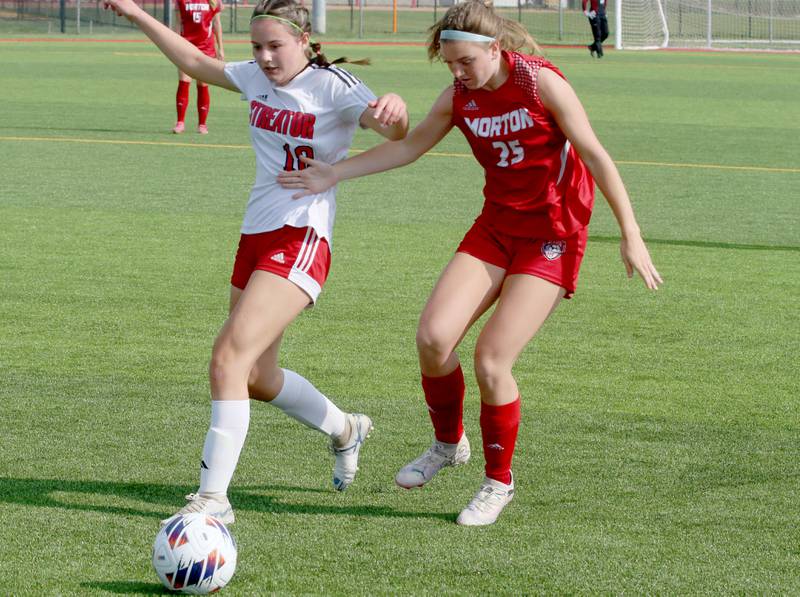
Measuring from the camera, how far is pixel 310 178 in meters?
5.17

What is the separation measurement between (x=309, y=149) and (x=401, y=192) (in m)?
8.52

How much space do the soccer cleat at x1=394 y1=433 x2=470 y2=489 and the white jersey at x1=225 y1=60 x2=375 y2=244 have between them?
0.95m

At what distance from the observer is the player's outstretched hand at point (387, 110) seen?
16.9 ft

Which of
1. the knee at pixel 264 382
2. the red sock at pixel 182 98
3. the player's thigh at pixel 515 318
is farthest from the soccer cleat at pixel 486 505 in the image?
the red sock at pixel 182 98

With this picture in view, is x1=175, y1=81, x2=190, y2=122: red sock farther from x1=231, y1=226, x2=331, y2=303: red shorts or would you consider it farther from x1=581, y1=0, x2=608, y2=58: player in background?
x1=581, y1=0, x2=608, y2=58: player in background

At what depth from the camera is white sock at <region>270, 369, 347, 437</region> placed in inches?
215

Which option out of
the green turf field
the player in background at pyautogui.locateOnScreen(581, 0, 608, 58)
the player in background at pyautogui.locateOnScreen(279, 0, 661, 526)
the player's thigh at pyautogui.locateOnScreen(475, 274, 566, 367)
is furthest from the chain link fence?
the player's thigh at pyautogui.locateOnScreen(475, 274, 566, 367)

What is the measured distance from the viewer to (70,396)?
6.70 metres

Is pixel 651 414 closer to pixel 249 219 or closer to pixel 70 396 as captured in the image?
pixel 249 219

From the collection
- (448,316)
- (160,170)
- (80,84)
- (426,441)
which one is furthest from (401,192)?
(80,84)

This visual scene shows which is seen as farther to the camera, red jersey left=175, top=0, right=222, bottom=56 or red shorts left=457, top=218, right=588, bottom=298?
red jersey left=175, top=0, right=222, bottom=56

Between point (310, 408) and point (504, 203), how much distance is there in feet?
3.73

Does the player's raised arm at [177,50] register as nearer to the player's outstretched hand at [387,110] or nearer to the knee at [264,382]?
the player's outstretched hand at [387,110]

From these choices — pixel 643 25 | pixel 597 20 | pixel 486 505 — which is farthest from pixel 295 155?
pixel 643 25
